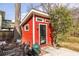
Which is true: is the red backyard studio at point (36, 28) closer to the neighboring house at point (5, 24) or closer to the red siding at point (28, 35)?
the red siding at point (28, 35)

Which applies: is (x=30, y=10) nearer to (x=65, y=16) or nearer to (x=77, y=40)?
(x=65, y=16)

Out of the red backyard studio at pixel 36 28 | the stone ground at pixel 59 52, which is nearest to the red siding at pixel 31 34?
the red backyard studio at pixel 36 28

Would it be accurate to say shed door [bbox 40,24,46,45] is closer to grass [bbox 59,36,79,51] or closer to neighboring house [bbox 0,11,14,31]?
grass [bbox 59,36,79,51]

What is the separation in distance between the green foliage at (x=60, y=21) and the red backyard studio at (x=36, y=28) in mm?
85

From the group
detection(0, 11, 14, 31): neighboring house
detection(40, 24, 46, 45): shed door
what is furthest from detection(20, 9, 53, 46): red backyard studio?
detection(0, 11, 14, 31): neighboring house

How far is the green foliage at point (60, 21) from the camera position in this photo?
8.14ft

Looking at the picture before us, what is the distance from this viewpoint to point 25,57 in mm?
2461

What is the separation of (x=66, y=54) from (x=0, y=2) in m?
1.20

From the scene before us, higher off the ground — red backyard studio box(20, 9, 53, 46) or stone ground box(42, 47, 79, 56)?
red backyard studio box(20, 9, 53, 46)

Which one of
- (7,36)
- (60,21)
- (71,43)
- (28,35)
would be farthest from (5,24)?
(71,43)

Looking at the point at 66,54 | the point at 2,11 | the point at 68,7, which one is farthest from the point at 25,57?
the point at 68,7

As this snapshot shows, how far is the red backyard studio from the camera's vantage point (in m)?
2.49

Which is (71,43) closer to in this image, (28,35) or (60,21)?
(60,21)

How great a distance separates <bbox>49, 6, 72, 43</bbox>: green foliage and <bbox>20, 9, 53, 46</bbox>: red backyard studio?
0.28 ft
